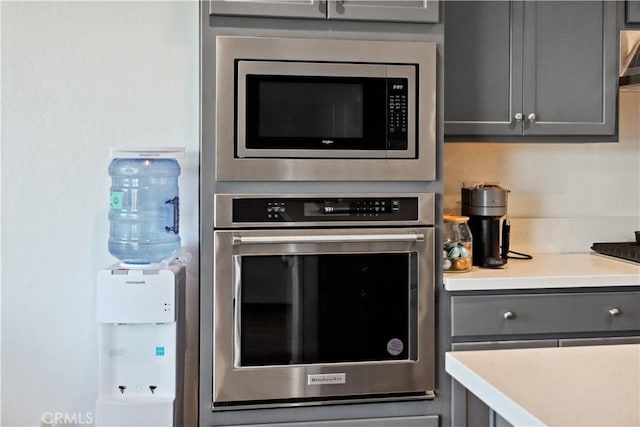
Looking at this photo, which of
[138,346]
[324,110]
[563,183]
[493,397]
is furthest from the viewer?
[563,183]

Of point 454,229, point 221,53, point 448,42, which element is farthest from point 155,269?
point 448,42

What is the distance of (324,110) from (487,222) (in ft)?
2.79

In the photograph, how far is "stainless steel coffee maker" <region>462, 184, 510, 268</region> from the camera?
8.45 ft

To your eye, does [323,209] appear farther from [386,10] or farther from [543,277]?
[543,277]

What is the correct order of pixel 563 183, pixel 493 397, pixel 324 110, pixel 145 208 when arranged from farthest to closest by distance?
pixel 563 183 < pixel 145 208 < pixel 324 110 < pixel 493 397

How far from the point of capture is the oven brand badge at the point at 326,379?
2213 mm

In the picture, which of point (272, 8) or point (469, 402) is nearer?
point (272, 8)

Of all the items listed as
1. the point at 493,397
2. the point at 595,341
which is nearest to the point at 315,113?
the point at 595,341

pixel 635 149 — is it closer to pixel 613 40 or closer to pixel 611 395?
pixel 613 40

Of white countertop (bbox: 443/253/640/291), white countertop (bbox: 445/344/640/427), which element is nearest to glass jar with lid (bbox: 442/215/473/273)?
white countertop (bbox: 443/253/640/291)

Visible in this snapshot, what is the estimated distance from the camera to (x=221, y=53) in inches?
84.5

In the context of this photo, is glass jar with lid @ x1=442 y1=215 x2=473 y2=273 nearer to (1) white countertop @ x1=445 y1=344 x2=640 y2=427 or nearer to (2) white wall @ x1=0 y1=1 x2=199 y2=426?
(2) white wall @ x1=0 y1=1 x2=199 y2=426

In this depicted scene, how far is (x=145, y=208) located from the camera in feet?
8.14

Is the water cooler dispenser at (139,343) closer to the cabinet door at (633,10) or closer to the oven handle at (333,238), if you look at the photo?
the oven handle at (333,238)
